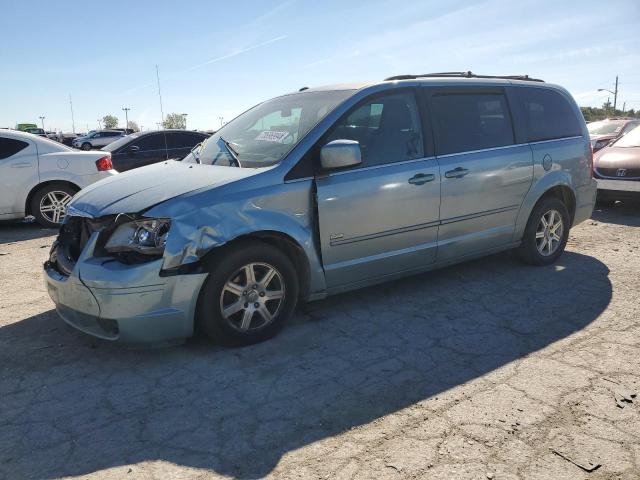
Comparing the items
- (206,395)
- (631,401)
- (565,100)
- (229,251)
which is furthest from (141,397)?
(565,100)

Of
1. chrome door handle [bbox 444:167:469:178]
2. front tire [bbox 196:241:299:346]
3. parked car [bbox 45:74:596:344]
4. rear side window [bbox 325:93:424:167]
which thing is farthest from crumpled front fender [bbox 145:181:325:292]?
chrome door handle [bbox 444:167:469:178]

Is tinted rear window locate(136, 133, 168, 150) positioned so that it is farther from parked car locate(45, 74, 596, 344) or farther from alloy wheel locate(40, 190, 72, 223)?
parked car locate(45, 74, 596, 344)

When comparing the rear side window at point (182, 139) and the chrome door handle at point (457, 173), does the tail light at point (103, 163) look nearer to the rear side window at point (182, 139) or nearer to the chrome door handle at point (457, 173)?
the rear side window at point (182, 139)

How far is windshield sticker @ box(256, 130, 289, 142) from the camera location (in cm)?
411

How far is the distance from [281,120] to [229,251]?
56.2 inches

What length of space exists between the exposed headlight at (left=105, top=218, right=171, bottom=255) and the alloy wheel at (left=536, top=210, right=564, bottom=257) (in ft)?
12.3

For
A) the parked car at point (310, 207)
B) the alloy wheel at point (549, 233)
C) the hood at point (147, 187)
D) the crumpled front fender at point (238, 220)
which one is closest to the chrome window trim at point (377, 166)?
the parked car at point (310, 207)

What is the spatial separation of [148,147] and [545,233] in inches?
373

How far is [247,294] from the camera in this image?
3.65 m

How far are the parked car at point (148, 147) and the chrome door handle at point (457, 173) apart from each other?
8.62 meters

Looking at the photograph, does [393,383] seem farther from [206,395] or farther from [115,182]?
[115,182]

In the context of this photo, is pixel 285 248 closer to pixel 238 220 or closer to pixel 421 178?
Result: pixel 238 220

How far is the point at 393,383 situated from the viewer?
321 centimetres

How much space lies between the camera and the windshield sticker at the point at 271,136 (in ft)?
13.5
